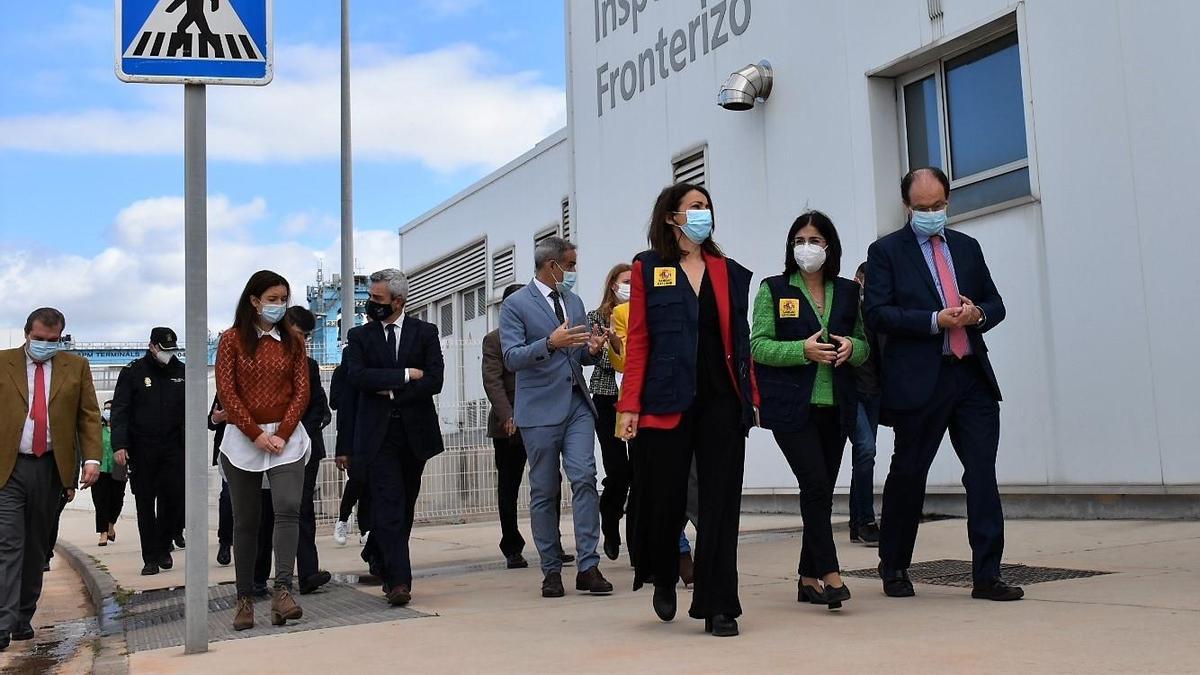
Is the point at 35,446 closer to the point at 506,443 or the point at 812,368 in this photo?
the point at 506,443

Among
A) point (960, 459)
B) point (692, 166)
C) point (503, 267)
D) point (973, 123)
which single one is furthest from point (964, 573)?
point (503, 267)

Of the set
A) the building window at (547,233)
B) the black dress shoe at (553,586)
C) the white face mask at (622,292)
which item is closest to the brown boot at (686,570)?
the black dress shoe at (553,586)

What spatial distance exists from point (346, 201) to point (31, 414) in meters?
11.2

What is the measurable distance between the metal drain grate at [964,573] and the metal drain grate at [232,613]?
262 cm

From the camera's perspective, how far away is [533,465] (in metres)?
7.14

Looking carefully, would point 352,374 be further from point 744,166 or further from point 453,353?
point 453,353

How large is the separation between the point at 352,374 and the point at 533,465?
117cm

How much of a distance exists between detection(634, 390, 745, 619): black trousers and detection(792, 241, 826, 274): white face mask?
100 centimetres

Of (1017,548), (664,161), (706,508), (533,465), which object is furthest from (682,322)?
(664,161)

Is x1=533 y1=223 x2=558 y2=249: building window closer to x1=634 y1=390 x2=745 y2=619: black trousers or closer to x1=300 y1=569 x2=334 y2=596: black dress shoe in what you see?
x1=300 y1=569 x2=334 y2=596: black dress shoe

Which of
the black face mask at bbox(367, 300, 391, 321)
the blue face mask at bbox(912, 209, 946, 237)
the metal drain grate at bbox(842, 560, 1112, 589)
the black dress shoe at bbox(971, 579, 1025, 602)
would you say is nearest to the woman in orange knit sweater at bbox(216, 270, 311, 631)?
the black face mask at bbox(367, 300, 391, 321)

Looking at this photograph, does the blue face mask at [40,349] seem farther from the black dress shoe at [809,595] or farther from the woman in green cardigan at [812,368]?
the black dress shoe at [809,595]

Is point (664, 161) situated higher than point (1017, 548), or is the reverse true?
point (664, 161)

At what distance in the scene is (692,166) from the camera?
14062 mm
